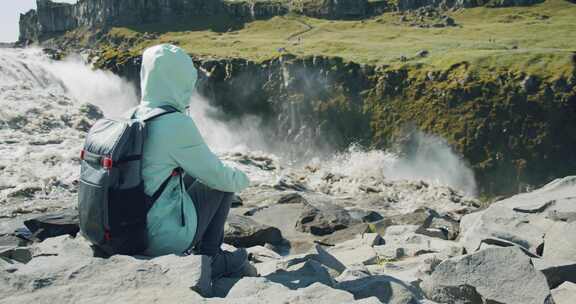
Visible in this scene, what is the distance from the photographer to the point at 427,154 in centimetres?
2958

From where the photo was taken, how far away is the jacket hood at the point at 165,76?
5.64 m

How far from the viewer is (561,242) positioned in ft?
23.9

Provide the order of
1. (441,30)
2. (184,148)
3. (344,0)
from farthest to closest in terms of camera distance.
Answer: (344,0) < (441,30) < (184,148)

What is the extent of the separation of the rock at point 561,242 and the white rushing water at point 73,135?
16.0 meters

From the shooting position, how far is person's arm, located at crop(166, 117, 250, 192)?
544 centimetres

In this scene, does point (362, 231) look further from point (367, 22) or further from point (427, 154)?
point (367, 22)

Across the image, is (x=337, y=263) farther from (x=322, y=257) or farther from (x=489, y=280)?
(x=489, y=280)

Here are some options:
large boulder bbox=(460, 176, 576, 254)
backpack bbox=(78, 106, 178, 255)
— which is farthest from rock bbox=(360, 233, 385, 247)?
backpack bbox=(78, 106, 178, 255)

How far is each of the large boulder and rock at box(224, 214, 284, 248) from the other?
3327 millimetres

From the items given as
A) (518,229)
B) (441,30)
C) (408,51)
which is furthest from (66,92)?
(441,30)

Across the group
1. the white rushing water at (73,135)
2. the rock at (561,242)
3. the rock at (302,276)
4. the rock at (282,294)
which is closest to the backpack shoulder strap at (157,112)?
the rock at (282,294)

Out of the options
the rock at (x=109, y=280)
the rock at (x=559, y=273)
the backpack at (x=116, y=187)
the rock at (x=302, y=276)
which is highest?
the backpack at (x=116, y=187)

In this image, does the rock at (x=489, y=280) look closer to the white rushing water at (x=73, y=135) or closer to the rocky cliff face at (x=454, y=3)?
the white rushing water at (x=73, y=135)

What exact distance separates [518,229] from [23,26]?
11179 centimetres
